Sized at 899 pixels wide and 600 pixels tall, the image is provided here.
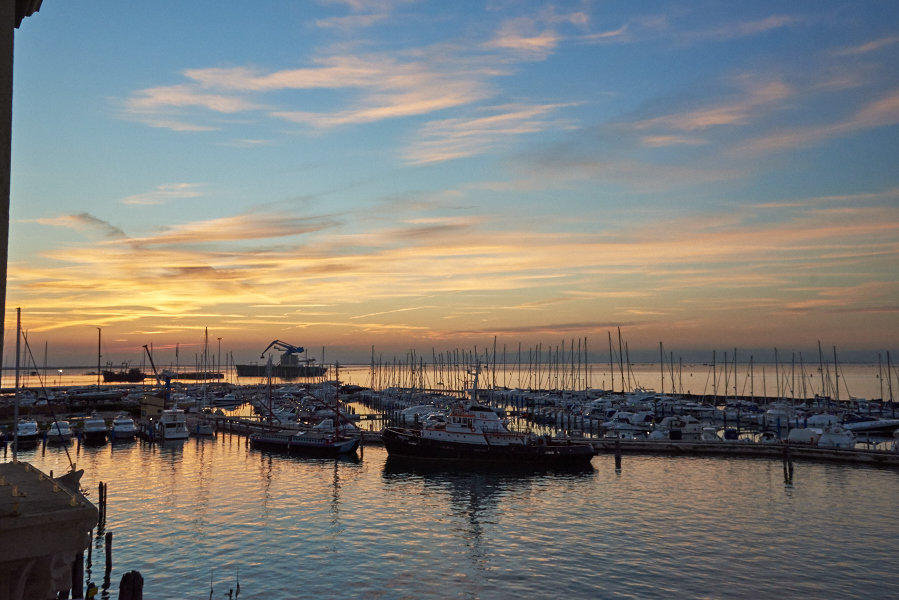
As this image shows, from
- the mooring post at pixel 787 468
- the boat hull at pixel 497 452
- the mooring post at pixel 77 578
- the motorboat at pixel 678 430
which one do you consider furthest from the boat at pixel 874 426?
the mooring post at pixel 77 578

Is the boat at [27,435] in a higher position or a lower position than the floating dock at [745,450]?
higher

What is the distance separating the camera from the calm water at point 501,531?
107 ft

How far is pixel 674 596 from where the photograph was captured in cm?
3084

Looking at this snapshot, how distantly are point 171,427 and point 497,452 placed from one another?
146 ft

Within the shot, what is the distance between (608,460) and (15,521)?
65075 mm

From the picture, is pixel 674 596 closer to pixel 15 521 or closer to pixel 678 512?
pixel 678 512

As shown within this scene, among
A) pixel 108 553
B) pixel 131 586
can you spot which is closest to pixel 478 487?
pixel 108 553

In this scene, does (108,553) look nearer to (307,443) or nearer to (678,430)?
(307,443)

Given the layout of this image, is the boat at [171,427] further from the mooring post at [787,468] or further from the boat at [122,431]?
the mooring post at [787,468]

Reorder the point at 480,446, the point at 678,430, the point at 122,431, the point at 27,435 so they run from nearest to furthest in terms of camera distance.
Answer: the point at 480,446
the point at 27,435
the point at 122,431
the point at 678,430

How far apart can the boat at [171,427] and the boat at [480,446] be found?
3005 cm

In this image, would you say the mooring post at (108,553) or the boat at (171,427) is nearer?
the mooring post at (108,553)

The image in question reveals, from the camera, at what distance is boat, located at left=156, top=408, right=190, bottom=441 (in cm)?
8306

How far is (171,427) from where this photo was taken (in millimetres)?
84125
